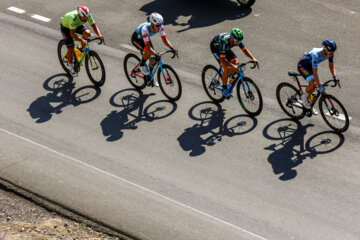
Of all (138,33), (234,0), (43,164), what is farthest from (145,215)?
(234,0)

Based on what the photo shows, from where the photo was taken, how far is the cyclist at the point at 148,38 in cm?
1391

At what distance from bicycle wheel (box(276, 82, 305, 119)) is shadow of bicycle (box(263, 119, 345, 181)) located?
197mm

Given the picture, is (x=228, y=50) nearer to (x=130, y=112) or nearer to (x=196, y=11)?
(x=130, y=112)

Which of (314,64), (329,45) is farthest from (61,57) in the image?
(329,45)

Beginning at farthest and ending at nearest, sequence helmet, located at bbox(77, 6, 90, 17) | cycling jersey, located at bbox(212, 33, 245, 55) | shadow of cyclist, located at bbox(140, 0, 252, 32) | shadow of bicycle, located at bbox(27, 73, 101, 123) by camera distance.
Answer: shadow of cyclist, located at bbox(140, 0, 252, 32) < shadow of bicycle, located at bbox(27, 73, 101, 123) < helmet, located at bbox(77, 6, 90, 17) < cycling jersey, located at bbox(212, 33, 245, 55)

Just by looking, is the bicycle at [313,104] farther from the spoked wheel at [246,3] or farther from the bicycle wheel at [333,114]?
the spoked wheel at [246,3]

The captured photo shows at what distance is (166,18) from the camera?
61.3 feet

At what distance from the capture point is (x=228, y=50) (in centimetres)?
1399

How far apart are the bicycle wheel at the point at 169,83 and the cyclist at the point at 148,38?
231 mm

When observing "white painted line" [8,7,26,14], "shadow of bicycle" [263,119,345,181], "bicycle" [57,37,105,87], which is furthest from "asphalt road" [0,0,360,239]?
"white painted line" [8,7,26,14]

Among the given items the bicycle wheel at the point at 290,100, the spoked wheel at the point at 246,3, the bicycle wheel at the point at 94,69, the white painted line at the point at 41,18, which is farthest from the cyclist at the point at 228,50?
the white painted line at the point at 41,18

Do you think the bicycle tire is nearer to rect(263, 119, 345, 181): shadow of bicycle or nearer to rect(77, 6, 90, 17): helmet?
rect(77, 6, 90, 17): helmet

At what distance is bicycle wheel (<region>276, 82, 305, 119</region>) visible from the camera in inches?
550

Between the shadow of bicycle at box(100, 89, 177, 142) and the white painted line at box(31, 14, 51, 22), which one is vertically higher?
the white painted line at box(31, 14, 51, 22)
